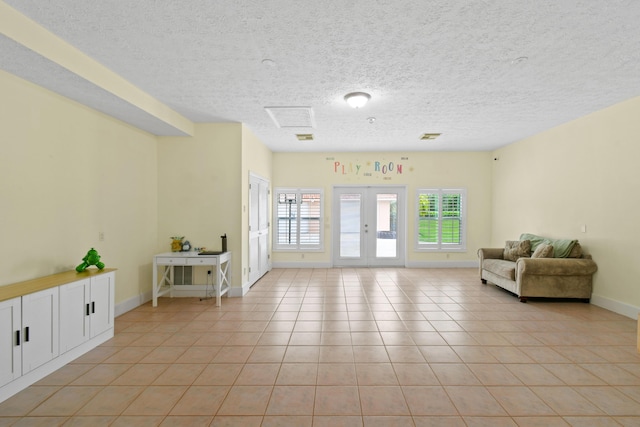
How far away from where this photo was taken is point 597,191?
14.5 ft

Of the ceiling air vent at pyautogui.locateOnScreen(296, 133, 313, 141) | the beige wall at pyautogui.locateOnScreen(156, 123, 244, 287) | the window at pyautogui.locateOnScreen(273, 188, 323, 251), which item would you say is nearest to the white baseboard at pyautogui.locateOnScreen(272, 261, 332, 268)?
the window at pyautogui.locateOnScreen(273, 188, 323, 251)

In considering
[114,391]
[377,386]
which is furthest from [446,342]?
[114,391]

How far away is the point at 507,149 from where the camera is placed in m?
6.72

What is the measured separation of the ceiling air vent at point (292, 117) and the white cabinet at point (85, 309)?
2.96 meters

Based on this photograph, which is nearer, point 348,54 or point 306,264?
point 348,54

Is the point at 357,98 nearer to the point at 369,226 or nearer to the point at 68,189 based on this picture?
the point at 68,189

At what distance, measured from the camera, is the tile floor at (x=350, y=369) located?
2090 mm

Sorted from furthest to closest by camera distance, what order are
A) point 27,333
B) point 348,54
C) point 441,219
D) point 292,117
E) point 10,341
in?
point 441,219 → point 292,117 → point 348,54 → point 27,333 → point 10,341

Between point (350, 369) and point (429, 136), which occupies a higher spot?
point (429, 136)

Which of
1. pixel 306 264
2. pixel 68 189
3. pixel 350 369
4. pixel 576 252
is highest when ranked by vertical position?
pixel 68 189

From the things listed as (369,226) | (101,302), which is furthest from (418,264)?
(101,302)

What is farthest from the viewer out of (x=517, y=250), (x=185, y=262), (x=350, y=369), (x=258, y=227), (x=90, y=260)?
(x=258, y=227)

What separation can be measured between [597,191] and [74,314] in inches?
264

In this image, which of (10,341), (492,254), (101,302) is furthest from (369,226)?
(10,341)
